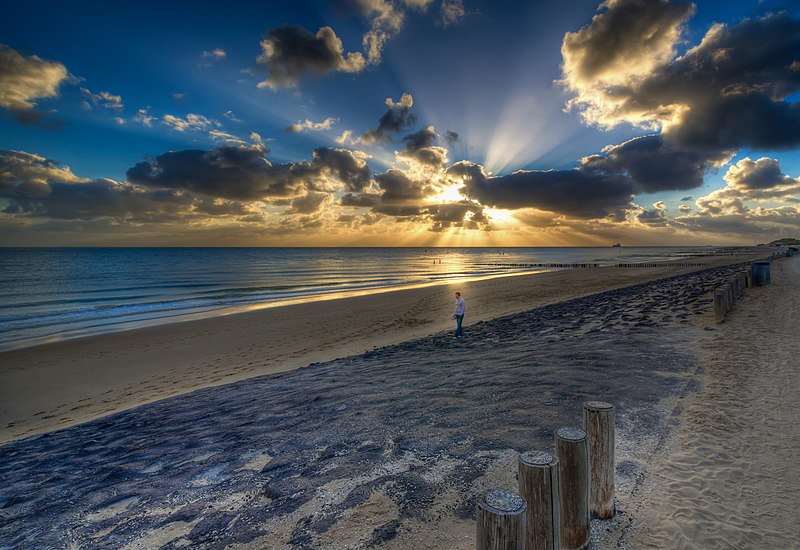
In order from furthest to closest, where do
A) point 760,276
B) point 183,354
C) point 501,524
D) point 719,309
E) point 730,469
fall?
point 760,276 → point 183,354 → point 719,309 → point 730,469 → point 501,524

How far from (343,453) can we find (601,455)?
11.2 feet

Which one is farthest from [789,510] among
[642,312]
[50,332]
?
[50,332]

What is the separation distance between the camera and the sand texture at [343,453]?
4.01 m

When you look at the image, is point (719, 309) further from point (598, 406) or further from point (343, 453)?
point (343, 453)

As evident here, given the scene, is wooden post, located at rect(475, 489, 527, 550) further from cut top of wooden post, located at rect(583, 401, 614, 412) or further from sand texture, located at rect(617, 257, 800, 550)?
sand texture, located at rect(617, 257, 800, 550)

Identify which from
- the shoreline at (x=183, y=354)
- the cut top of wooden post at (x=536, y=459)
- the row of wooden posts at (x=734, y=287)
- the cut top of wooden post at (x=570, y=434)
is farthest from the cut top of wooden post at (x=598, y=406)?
the row of wooden posts at (x=734, y=287)

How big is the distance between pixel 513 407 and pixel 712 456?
2694 millimetres

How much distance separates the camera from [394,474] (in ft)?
15.6

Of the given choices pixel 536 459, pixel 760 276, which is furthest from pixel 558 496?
pixel 760 276

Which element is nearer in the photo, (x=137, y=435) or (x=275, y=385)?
(x=137, y=435)

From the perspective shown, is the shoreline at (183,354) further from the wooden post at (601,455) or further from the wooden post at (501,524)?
the wooden post at (501,524)

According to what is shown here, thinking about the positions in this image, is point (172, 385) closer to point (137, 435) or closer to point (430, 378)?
point (137, 435)

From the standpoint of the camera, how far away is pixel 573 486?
3.25m

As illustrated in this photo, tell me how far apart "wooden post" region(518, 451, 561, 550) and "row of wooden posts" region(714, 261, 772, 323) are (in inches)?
527
